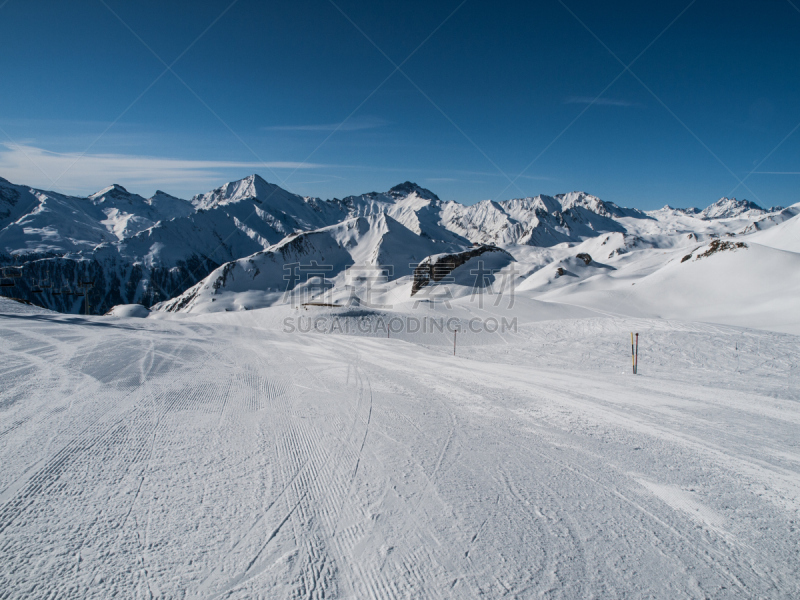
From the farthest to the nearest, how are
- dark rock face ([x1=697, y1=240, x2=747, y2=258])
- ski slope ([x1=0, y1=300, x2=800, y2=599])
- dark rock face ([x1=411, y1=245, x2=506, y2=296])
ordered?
1. dark rock face ([x1=411, y1=245, x2=506, y2=296])
2. dark rock face ([x1=697, y1=240, x2=747, y2=258])
3. ski slope ([x1=0, y1=300, x2=800, y2=599])

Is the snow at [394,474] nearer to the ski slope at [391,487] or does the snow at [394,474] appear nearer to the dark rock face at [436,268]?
the ski slope at [391,487]

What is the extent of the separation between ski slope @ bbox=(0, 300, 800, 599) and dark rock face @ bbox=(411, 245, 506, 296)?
45303mm

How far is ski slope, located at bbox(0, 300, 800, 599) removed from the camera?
2.30 metres

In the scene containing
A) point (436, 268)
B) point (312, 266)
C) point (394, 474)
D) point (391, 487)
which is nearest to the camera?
point (391, 487)

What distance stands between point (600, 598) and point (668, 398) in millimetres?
5062

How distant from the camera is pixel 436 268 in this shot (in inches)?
2320

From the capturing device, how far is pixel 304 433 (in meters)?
4.49

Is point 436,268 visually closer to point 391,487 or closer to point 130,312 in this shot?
point 130,312

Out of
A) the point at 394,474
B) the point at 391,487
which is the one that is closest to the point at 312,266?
the point at 394,474

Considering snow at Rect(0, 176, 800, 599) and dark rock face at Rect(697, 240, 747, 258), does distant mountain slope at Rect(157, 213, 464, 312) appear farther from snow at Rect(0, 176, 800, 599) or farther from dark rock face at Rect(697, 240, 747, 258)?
snow at Rect(0, 176, 800, 599)

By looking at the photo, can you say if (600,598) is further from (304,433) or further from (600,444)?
(304,433)

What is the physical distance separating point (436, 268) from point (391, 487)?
56329mm

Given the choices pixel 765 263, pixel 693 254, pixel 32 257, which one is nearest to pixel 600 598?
pixel 765 263

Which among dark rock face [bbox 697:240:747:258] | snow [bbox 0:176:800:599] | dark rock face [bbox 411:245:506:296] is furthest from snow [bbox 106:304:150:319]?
dark rock face [bbox 697:240:747:258]
